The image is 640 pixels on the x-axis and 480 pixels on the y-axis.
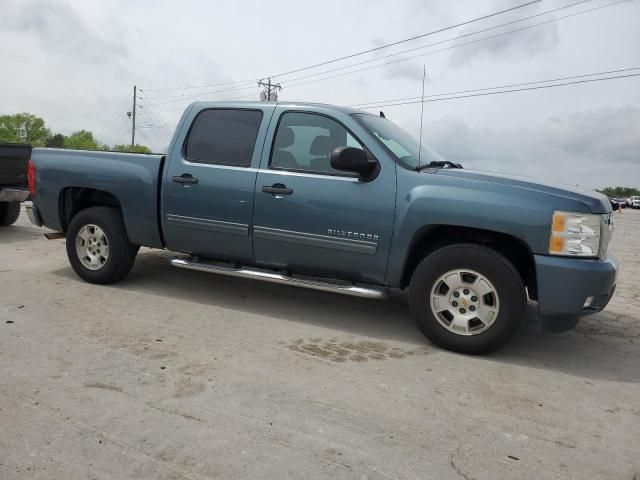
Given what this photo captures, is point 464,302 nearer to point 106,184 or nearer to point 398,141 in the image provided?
point 398,141

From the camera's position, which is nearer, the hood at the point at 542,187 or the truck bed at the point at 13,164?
the hood at the point at 542,187

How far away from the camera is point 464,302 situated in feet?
12.9

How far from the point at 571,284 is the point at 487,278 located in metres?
→ 0.56

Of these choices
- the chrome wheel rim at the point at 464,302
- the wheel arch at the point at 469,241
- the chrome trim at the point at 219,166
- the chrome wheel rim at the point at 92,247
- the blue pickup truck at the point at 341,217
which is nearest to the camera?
the blue pickup truck at the point at 341,217

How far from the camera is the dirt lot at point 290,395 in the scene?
2.44 m

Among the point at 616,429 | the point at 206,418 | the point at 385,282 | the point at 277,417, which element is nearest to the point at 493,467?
the point at 616,429

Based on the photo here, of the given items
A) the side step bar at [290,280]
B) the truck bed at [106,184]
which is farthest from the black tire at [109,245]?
the side step bar at [290,280]

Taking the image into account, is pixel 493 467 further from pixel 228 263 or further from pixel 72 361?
pixel 228 263

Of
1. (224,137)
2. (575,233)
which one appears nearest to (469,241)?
(575,233)

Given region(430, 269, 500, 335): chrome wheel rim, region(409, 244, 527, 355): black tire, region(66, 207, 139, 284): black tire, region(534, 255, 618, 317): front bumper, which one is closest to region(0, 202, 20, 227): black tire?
region(66, 207, 139, 284): black tire

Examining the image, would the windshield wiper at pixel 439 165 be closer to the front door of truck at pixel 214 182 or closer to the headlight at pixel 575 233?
the headlight at pixel 575 233

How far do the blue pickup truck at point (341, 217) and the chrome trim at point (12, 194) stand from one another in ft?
10.1

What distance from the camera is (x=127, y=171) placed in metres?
5.17

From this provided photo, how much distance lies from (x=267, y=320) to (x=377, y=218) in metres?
1.33
